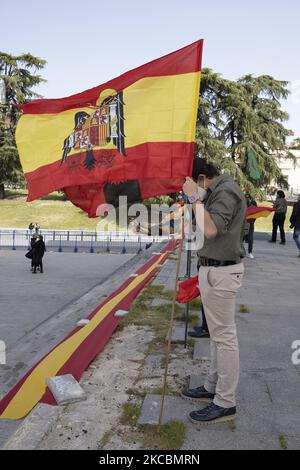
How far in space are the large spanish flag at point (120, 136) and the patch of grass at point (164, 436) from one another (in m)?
1.85

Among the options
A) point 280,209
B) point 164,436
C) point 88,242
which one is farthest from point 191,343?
point 88,242

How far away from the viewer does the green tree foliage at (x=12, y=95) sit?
117ft

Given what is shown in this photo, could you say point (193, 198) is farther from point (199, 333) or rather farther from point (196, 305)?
point (196, 305)

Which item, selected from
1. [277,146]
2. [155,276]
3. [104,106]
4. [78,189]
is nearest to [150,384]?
[78,189]

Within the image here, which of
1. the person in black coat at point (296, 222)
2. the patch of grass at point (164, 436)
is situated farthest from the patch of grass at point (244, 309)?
the person in black coat at point (296, 222)

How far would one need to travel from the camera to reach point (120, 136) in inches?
149

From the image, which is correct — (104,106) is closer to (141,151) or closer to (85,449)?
(141,151)

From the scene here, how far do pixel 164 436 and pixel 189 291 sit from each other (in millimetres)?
1716

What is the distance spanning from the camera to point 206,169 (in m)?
3.07

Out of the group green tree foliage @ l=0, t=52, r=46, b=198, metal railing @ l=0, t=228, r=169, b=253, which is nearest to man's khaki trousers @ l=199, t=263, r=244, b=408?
metal railing @ l=0, t=228, r=169, b=253

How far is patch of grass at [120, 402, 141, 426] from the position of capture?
10.3ft

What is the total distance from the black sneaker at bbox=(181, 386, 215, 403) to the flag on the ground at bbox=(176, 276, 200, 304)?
1.06 meters

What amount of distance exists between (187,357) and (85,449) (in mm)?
1915

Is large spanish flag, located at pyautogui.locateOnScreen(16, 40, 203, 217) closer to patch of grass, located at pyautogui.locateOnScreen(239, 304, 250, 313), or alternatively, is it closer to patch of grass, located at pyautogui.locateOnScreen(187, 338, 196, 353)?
patch of grass, located at pyautogui.locateOnScreen(187, 338, 196, 353)
